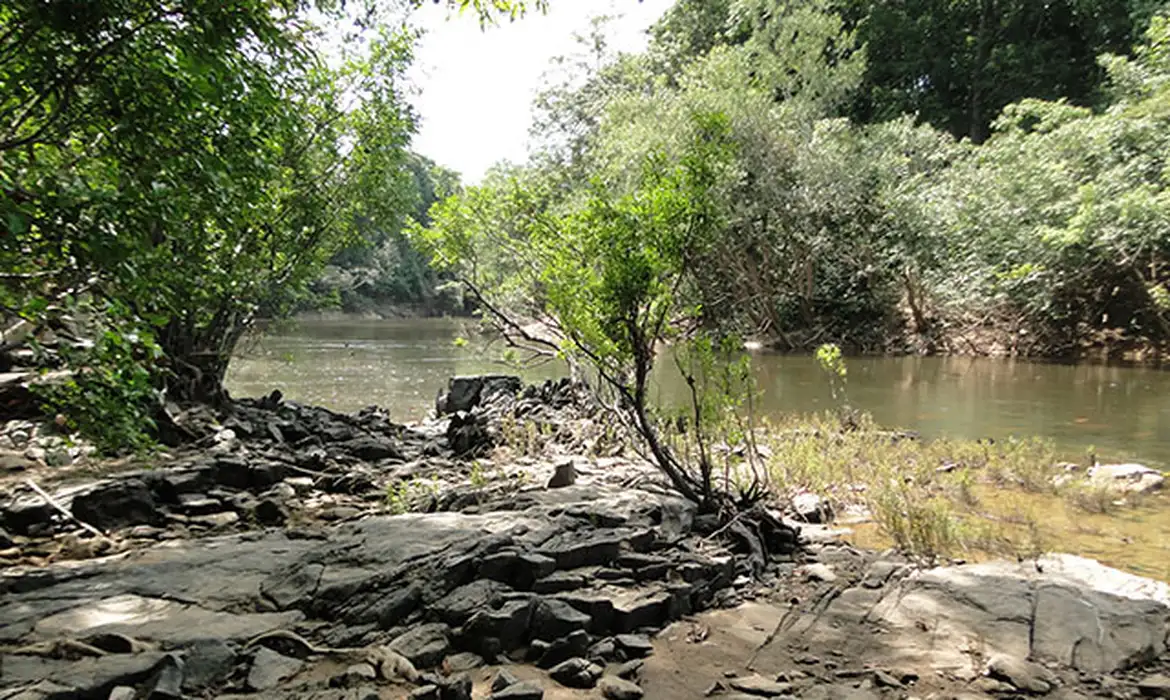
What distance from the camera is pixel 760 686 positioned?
131 inches

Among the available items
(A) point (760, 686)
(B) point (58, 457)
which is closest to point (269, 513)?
(B) point (58, 457)

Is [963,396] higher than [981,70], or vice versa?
[981,70]

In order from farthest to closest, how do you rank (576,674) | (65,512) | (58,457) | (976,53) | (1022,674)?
(976,53), (58,457), (65,512), (1022,674), (576,674)

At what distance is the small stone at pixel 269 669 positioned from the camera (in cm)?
300

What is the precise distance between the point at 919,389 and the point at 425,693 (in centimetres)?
1663

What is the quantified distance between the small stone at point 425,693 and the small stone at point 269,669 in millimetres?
623

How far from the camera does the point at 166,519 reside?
5852 mm

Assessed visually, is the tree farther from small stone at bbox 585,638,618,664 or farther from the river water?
the river water

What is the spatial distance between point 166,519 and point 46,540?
855 mm

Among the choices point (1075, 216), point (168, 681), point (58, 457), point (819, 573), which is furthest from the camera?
point (1075, 216)

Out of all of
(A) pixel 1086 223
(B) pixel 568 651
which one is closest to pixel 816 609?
(B) pixel 568 651

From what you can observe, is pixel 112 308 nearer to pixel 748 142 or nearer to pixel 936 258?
pixel 748 142

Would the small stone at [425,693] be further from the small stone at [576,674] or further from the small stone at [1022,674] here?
the small stone at [1022,674]

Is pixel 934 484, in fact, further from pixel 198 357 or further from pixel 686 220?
pixel 198 357
